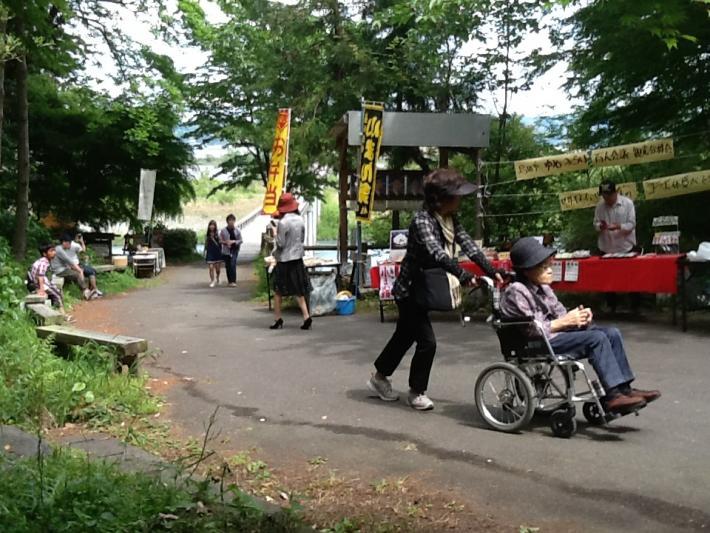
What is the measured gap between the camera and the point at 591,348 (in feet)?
17.4

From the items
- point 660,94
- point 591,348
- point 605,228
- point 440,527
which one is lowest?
point 440,527

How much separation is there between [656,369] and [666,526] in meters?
3.98

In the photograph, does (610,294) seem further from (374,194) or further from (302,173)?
(302,173)

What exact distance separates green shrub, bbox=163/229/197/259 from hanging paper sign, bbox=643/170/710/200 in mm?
23708

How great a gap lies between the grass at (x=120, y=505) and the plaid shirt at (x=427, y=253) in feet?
8.51

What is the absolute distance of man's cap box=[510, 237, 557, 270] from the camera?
5.54 metres

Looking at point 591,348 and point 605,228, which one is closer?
point 591,348

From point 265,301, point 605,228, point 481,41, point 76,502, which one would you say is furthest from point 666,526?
point 481,41

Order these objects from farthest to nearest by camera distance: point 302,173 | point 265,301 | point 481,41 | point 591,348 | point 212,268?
point 302,173
point 212,268
point 481,41
point 265,301
point 591,348

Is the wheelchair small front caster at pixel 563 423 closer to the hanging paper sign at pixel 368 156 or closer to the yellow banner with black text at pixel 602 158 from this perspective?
the yellow banner with black text at pixel 602 158

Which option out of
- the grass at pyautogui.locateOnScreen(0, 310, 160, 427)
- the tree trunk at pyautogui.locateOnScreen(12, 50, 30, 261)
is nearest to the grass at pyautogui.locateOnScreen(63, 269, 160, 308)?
the tree trunk at pyautogui.locateOnScreen(12, 50, 30, 261)

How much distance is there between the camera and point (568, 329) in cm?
548

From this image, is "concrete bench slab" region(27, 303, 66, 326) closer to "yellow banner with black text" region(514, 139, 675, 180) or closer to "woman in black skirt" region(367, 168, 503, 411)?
"woman in black skirt" region(367, 168, 503, 411)

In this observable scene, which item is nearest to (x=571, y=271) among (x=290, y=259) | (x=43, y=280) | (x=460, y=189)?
(x=290, y=259)
